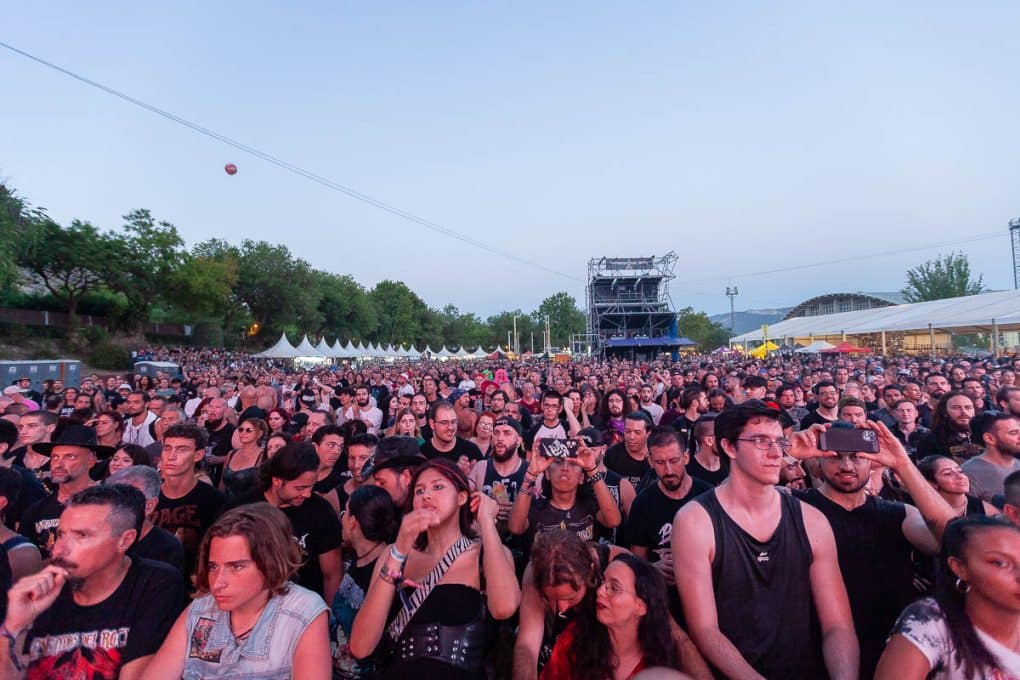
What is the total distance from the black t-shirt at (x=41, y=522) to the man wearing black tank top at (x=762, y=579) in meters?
3.59

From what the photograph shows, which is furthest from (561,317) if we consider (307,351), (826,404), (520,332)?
(826,404)

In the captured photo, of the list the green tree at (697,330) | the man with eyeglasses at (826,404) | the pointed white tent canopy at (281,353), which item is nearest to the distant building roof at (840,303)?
the green tree at (697,330)

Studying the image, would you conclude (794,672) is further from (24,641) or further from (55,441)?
(55,441)

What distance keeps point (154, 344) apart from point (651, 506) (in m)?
45.4

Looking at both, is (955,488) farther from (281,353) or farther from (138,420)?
(281,353)

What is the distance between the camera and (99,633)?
6.77 ft

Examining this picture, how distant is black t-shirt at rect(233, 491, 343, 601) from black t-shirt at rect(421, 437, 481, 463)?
1.89 m

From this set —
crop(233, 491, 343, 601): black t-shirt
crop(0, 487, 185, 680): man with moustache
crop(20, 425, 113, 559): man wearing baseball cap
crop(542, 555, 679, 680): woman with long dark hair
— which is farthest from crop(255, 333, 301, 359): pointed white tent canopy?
crop(542, 555, 679, 680): woman with long dark hair

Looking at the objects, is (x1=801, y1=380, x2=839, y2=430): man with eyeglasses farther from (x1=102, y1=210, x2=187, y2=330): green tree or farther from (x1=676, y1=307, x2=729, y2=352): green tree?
(x1=676, y1=307, x2=729, y2=352): green tree

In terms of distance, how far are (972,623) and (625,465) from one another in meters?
2.98

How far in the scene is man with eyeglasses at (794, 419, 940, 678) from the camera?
2.46m

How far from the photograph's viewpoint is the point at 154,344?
3944 centimetres

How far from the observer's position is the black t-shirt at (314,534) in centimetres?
300

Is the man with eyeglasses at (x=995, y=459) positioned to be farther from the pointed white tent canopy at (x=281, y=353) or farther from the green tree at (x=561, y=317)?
the green tree at (x=561, y=317)
